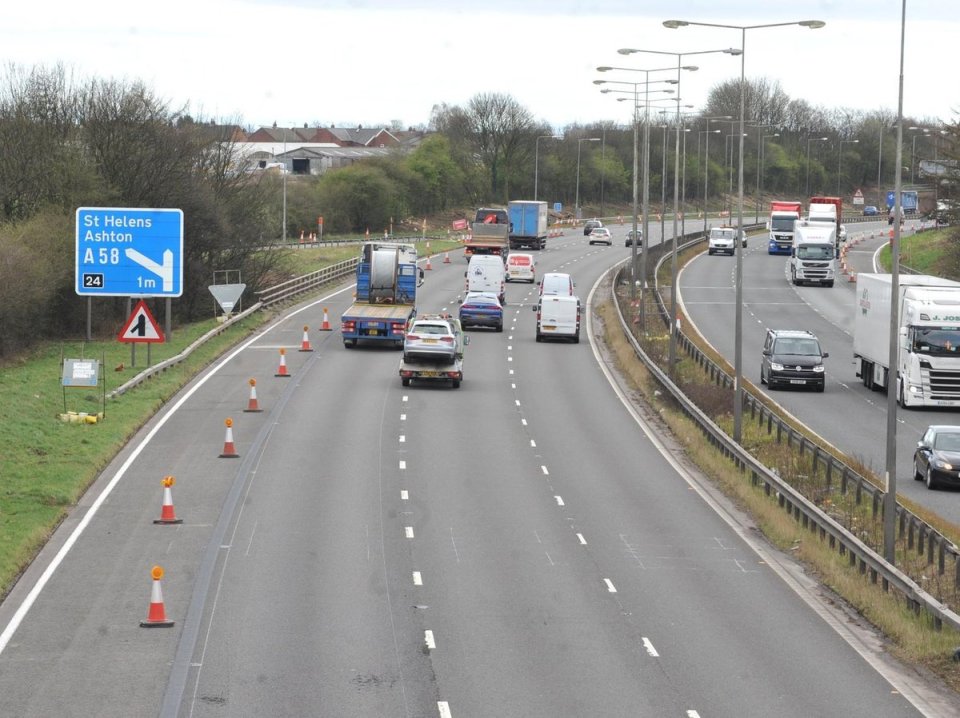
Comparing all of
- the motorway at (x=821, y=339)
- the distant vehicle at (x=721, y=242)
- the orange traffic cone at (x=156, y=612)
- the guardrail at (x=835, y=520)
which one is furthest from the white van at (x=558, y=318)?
the distant vehicle at (x=721, y=242)

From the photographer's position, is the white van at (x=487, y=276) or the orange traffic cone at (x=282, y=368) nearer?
the orange traffic cone at (x=282, y=368)

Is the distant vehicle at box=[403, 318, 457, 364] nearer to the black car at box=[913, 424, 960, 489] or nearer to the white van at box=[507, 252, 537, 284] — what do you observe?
the black car at box=[913, 424, 960, 489]

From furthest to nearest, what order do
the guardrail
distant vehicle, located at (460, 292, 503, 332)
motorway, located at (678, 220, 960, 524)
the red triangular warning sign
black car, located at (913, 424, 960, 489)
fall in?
1. distant vehicle, located at (460, 292, 503, 332)
2. the red triangular warning sign
3. motorway, located at (678, 220, 960, 524)
4. black car, located at (913, 424, 960, 489)
5. the guardrail

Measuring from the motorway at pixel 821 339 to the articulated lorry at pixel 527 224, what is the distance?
10604 mm

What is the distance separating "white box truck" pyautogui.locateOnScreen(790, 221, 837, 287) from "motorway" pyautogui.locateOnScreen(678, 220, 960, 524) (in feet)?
2.48

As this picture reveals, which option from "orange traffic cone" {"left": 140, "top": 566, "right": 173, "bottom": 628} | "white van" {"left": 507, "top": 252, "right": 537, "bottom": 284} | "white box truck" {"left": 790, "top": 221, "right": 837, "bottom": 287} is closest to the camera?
"orange traffic cone" {"left": 140, "top": 566, "right": 173, "bottom": 628}

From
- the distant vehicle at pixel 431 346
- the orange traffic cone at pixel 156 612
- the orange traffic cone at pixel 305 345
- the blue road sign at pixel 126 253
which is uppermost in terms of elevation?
the blue road sign at pixel 126 253

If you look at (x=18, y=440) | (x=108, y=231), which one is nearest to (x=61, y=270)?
(x=108, y=231)

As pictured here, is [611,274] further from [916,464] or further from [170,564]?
[170,564]

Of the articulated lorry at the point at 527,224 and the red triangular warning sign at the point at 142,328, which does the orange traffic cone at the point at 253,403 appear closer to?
the red triangular warning sign at the point at 142,328

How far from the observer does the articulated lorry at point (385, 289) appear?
50719 mm

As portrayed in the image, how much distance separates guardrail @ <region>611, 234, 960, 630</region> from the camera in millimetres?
20375

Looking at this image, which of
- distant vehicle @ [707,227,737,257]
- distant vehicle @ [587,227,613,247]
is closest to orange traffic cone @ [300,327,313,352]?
distant vehicle @ [707,227,737,257]

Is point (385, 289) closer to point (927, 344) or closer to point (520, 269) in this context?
point (927, 344)
